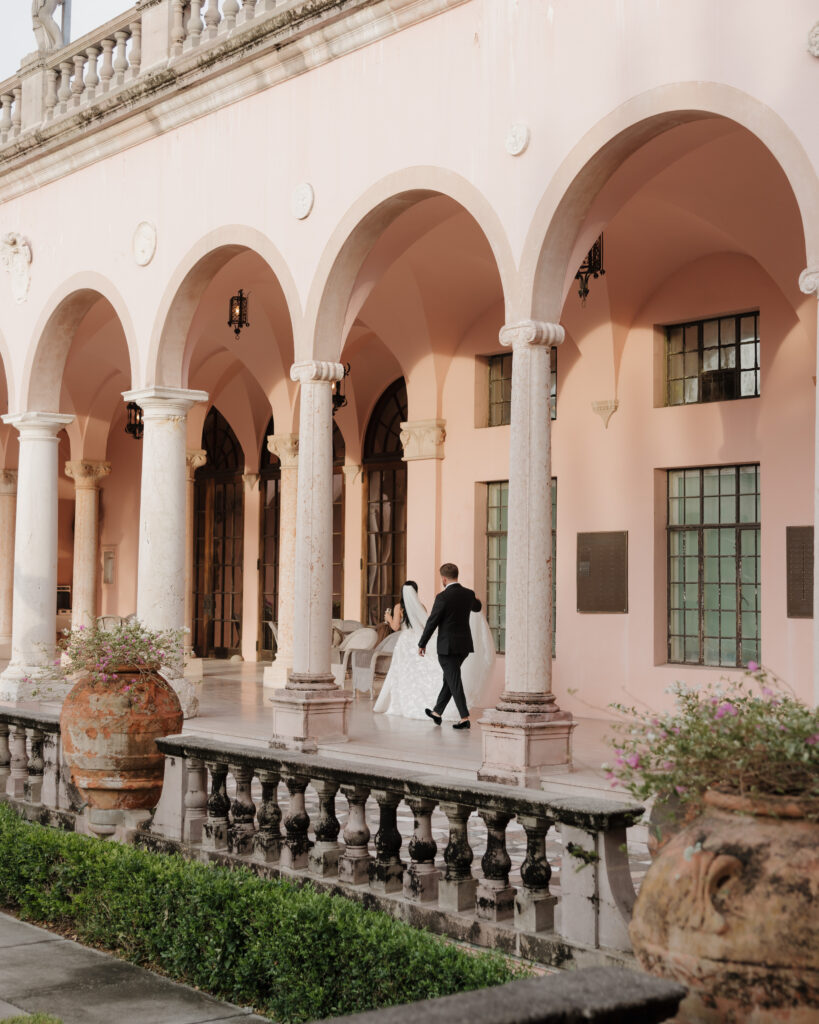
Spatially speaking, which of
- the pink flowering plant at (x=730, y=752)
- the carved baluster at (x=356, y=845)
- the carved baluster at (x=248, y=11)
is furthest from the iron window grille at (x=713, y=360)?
the pink flowering plant at (x=730, y=752)

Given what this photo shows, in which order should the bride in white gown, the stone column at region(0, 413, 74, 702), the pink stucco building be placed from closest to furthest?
1. the pink stucco building
2. the bride in white gown
3. the stone column at region(0, 413, 74, 702)

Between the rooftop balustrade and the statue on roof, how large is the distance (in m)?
10.9

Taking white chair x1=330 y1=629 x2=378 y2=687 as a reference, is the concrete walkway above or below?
below

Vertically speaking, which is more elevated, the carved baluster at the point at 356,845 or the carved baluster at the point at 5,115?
the carved baluster at the point at 5,115

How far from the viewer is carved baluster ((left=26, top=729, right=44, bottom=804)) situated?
807cm

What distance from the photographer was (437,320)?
50.5 ft

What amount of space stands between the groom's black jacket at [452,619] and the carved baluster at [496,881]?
656 cm

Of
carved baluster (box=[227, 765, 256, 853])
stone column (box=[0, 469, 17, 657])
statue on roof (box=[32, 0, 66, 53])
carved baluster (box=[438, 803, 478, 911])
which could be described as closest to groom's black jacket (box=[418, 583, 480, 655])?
carved baluster (box=[227, 765, 256, 853])

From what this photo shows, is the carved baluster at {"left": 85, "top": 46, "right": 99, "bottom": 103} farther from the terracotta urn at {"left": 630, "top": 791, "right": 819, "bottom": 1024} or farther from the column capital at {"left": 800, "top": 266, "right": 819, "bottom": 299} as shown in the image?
the terracotta urn at {"left": 630, "top": 791, "right": 819, "bottom": 1024}

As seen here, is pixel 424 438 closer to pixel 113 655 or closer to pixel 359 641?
pixel 359 641

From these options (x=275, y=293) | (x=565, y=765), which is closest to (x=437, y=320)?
(x=275, y=293)

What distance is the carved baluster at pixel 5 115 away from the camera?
15.8 meters

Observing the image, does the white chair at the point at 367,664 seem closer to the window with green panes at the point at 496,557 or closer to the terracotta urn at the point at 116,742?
the window with green panes at the point at 496,557

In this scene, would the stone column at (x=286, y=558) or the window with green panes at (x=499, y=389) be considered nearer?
the window with green panes at (x=499, y=389)
